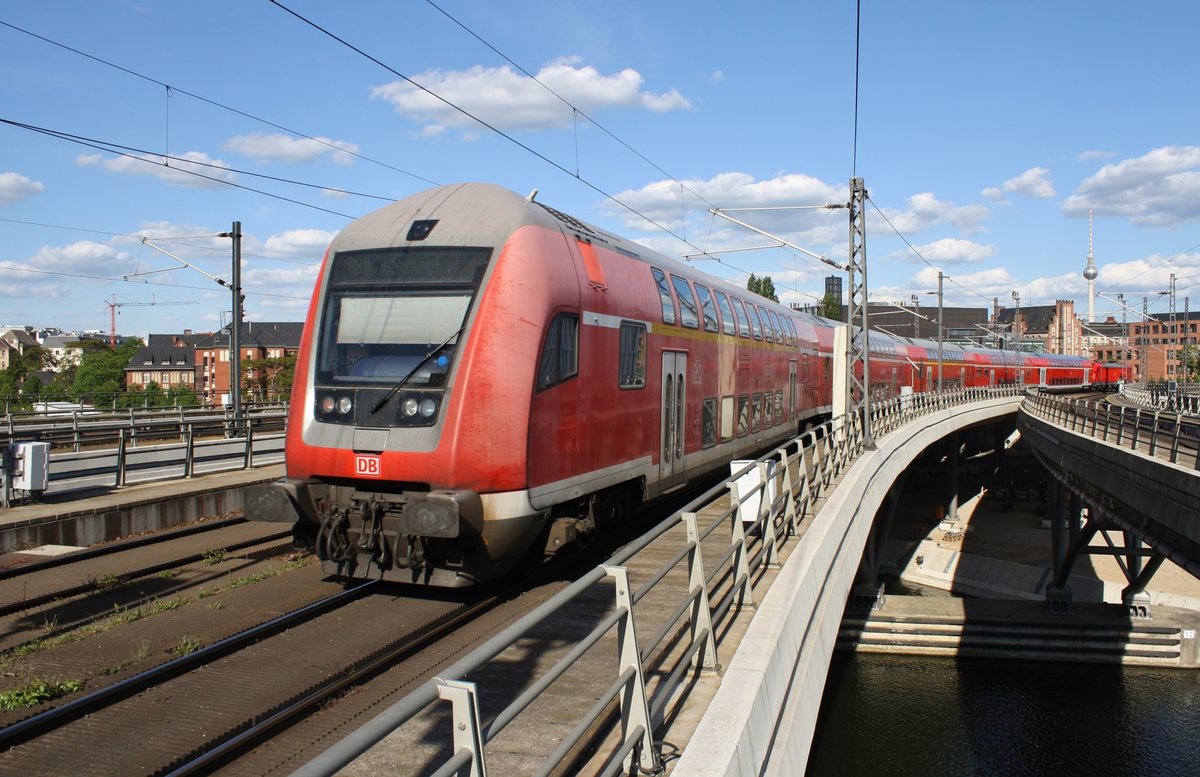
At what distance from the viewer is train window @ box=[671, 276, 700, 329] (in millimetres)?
13500

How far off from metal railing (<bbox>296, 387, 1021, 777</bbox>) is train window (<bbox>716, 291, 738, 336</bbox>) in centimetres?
387

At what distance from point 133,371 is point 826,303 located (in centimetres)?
8648

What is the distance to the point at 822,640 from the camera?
845cm

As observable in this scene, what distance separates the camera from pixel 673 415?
42.2 ft

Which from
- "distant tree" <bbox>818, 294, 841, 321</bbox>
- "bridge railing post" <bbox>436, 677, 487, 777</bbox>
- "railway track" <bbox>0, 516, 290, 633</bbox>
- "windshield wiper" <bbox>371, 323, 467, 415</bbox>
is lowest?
"railway track" <bbox>0, 516, 290, 633</bbox>

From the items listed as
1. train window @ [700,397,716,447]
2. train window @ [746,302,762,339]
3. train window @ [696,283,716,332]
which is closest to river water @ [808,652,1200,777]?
train window @ [746,302,762,339]

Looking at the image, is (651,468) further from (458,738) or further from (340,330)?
(458,738)

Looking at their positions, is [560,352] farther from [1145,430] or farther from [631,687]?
[1145,430]

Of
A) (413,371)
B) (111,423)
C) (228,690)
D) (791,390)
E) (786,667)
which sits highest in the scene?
(413,371)

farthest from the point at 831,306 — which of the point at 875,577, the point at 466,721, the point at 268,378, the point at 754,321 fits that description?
the point at 466,721

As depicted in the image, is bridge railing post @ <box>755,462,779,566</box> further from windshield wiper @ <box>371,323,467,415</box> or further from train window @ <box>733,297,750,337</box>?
train window @ <box>733,297,750,337</box>

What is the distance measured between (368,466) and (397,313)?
1538 millimetres

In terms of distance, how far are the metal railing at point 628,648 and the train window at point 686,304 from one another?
2.65 metres

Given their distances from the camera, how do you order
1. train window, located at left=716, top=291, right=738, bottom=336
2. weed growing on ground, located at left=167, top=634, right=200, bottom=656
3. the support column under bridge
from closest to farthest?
the support column under bridge, weed growing on ground, located at left=167, top=634, right=200, bottom=656, train window, located at left=716, top=291, right=738, bottom=336
